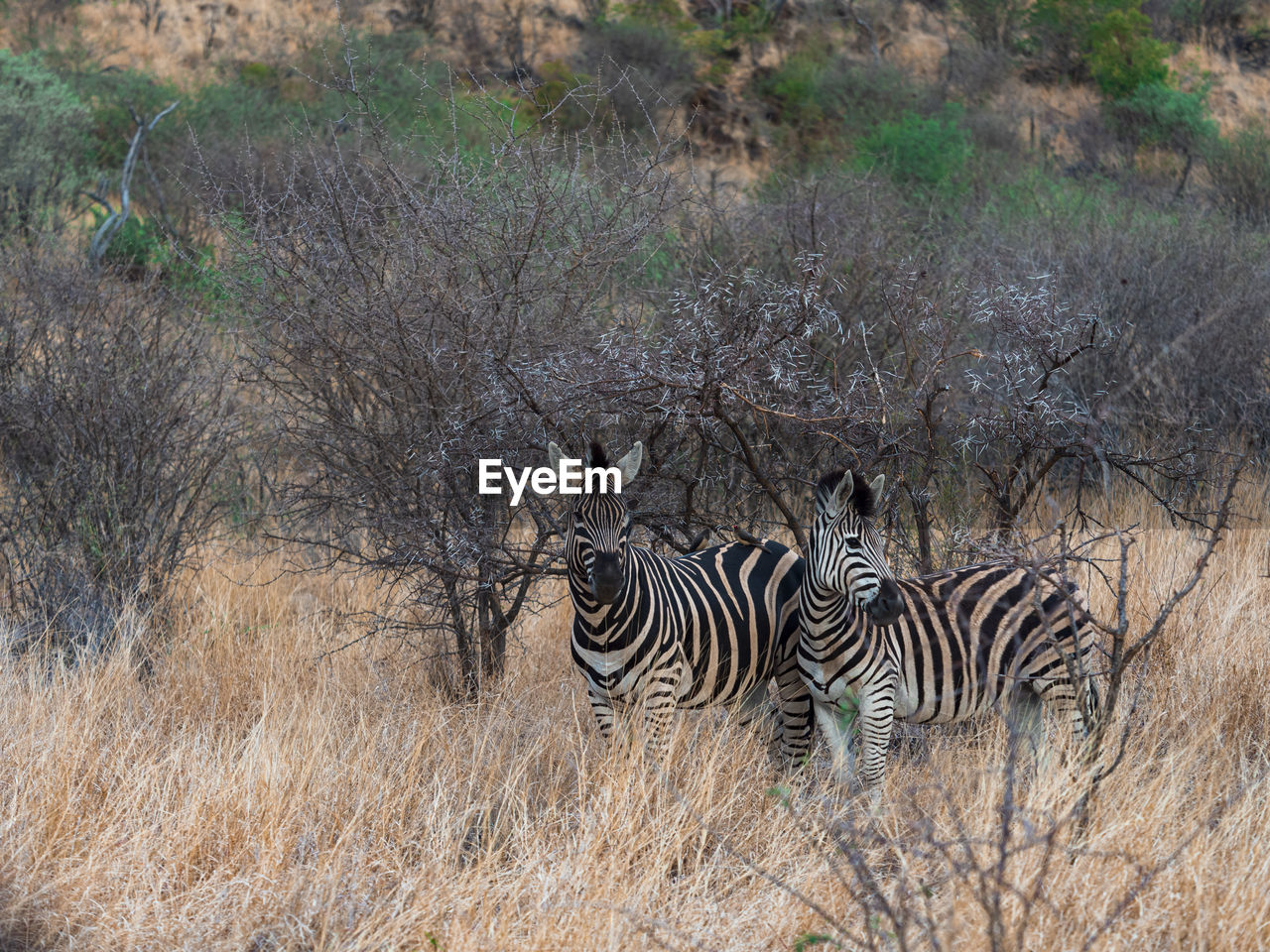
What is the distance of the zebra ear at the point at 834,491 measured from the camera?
391cm

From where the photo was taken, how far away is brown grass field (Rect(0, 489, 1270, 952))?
129 inches

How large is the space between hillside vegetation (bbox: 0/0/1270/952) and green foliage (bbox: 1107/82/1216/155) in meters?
14.0

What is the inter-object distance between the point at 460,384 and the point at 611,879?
260 cm

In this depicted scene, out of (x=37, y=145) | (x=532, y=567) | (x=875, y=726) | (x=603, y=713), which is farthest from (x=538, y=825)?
(x=37, y=145)

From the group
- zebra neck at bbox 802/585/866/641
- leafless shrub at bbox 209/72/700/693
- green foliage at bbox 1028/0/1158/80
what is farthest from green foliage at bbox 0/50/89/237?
green foliage at bbox 1028/0/1158/80

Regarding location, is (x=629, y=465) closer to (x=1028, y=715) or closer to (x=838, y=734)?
(x=838, y=734)

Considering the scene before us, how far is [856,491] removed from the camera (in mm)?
3900

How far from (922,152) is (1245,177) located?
477 centimetres

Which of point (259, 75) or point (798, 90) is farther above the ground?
point (798, 90)

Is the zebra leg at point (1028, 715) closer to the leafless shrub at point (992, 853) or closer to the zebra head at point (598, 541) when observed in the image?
the leafless shrub at point (992, 853)

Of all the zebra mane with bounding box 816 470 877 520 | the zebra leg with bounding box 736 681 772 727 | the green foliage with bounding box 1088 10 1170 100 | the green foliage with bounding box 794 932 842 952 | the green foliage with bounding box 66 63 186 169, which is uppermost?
the green foliage with bounding box 1088 10 1170 100

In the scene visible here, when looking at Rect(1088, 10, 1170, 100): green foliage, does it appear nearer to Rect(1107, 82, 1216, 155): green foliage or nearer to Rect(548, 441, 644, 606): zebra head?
Rect(1107, 82, 1216, 155): green foliage

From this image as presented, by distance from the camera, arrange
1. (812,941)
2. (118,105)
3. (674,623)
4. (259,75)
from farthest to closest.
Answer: (259,75) < (118,105) < (674,623) < (812,941)

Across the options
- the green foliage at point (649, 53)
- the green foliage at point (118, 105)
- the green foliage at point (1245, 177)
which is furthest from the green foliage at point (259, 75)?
the green foliage at point (1245, 177)
